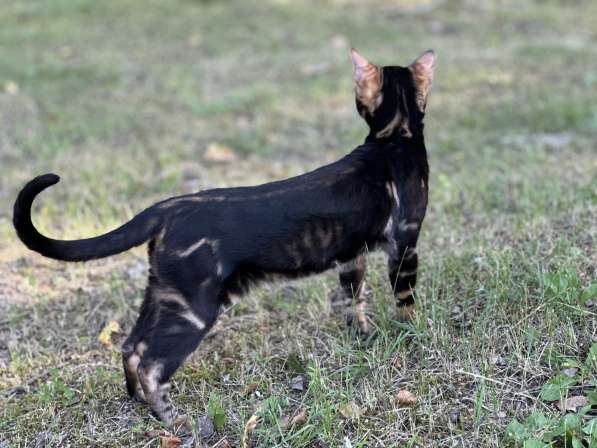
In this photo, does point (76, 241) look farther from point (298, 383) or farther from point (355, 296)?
point (355, 296)

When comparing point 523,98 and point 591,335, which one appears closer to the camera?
point 591,335

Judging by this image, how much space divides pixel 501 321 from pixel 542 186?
206 cm

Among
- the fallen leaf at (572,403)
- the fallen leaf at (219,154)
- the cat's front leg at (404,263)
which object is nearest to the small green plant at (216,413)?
the cat's front leg at (404,263)

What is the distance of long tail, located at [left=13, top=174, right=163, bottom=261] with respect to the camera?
2713 mm

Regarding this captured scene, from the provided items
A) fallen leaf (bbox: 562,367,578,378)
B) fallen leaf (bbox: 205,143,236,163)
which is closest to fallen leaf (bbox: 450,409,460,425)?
fallen leaf (bbox: 562,367,578,378)

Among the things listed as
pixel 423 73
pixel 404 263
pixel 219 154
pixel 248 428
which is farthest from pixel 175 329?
pixel 219 154

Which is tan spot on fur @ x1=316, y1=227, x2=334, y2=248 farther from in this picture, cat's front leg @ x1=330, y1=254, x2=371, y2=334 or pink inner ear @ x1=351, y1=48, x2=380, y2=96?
pink inner ear @ x1=351, y1=48, x2=380, y2=96

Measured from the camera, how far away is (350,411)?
9.38ft

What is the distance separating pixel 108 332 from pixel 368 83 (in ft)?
6.28

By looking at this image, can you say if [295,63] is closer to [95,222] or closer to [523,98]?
[523,98]

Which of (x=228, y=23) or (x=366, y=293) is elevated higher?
(x=228, y=23)

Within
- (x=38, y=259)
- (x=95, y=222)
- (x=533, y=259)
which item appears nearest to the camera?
(x=533, y=259)

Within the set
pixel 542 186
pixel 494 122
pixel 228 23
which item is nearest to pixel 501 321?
pixel 542 186

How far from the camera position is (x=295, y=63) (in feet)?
29.6
